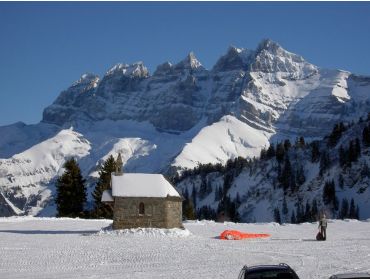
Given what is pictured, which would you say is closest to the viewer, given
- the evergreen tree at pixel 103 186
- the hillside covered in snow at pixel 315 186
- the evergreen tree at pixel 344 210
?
the evergreen tree at pixel 103 186

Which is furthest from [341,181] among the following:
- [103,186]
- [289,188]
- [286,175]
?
[103,186]

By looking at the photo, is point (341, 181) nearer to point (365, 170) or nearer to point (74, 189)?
point (365, 170)

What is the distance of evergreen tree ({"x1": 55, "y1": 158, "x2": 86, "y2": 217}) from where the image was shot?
76688mm

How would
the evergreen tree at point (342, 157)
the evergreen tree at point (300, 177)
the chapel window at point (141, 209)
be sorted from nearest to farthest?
the chapel window at point (141, 209)
the evergreen tree at point (342, 157)
the evergreen tree at point (300, 177)

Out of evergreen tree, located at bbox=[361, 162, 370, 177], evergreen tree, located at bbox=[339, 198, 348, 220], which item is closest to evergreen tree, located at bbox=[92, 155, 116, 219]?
evergreen tree, located at bbox=[339, 198, 348, 220]

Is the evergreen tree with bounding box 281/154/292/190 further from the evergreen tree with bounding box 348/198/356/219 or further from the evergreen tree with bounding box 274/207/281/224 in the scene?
the evergreen tree with bounding box 348/198/356/219

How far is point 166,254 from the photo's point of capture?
35938 mm

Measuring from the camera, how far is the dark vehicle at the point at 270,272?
1759 centimetres

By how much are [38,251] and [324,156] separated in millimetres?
150884

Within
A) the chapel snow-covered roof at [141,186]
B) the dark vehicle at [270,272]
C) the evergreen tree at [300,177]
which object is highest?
the evergreen tree at [300,177]

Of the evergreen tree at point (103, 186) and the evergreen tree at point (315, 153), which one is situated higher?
the evergreen tree at point (315, 153)

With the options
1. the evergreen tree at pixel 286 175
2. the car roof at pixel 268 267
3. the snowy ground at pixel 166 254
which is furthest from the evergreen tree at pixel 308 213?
the car roof at pixel 268 267

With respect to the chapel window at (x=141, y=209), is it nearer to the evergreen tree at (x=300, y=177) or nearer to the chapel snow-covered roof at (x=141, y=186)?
the chapel snow-covered roof at (x=141, y=186)

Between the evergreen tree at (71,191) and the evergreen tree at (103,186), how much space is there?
6.40ft
